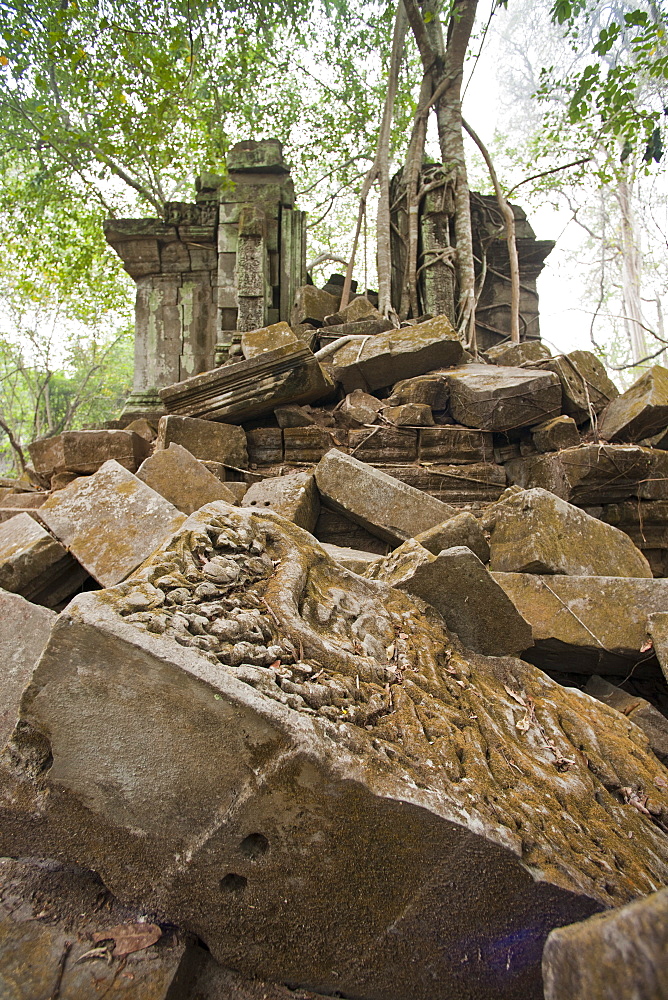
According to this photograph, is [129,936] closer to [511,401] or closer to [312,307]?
[511,401]

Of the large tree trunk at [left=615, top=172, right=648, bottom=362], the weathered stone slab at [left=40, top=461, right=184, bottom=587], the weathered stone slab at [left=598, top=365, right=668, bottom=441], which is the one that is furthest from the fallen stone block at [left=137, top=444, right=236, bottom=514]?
the large tree trunk at [left=615, top=172, right=648, bottom=362]

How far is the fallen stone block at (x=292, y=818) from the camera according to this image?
117cm

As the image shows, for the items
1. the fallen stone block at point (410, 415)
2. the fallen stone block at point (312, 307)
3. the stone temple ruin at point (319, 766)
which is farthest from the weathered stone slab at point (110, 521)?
the fallen stone block at point (312, 307)

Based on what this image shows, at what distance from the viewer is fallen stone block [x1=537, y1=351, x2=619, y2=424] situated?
500cm

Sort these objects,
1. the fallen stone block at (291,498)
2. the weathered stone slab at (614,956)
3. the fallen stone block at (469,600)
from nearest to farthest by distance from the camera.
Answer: the weathered stone slab at (614,956), the fallen stone block at (469,600), the fallen stone block at (291,498)

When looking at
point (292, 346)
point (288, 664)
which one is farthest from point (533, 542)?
point (292, 346)

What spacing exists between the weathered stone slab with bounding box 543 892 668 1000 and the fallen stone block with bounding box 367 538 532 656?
4.18 feet

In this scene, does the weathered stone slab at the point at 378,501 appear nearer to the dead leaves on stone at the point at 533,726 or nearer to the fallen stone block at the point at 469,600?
the fallen stone block at the point at 469,600

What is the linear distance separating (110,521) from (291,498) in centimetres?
111

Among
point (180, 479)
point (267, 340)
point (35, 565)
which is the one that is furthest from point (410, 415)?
point (35, 565)

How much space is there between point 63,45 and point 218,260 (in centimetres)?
318

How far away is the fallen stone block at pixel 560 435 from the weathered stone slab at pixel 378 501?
171 cm

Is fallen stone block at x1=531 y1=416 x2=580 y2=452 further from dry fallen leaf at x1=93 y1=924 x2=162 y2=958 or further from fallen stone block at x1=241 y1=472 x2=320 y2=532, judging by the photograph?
dry fallen leaf at x1=93 y1=924 x2=162 y2=958

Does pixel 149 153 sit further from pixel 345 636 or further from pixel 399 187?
pixel 345 636
